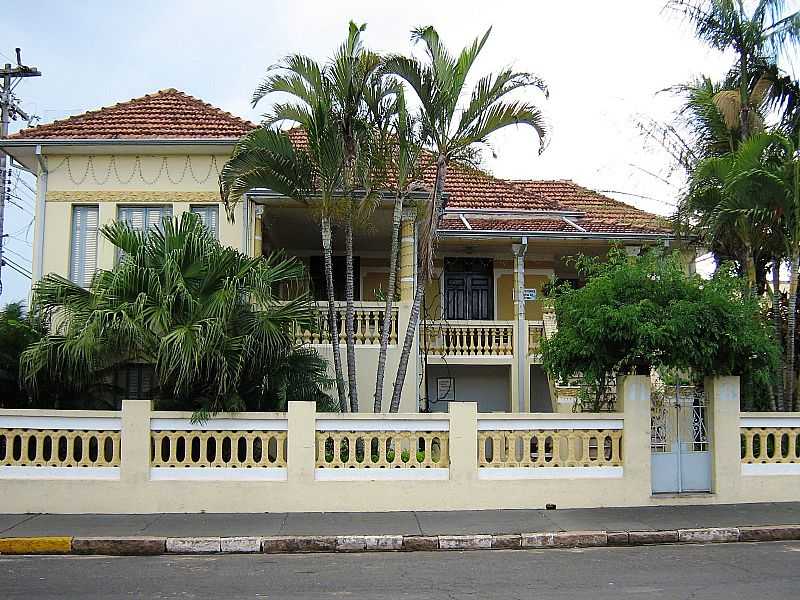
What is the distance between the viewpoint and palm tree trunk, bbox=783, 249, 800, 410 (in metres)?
13.3

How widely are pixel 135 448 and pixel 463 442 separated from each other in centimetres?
453

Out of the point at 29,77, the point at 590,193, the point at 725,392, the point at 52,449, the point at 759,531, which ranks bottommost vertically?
the point at 759,531

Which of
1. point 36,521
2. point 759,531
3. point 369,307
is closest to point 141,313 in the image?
point 36,521

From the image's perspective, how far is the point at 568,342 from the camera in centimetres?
1238

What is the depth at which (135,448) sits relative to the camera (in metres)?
11.6

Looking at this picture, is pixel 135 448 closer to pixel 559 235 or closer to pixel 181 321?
pixel 181 321

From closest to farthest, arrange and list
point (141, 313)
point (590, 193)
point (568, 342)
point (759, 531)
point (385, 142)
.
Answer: point (759, 531)
point (141, 313)
point (568, 342)
point (385, 142)
point (590, 193)

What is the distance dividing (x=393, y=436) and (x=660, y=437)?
13.3ft

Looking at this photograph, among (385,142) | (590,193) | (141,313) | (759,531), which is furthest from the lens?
(590,193)

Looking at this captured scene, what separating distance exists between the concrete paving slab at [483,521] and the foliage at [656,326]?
7.51 feet

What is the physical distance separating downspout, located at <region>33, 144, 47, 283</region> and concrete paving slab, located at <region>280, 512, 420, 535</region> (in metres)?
7.61

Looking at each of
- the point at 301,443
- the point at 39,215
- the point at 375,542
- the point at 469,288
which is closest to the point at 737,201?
the point at 301,443

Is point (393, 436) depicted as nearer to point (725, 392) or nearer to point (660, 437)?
point (660, 437)

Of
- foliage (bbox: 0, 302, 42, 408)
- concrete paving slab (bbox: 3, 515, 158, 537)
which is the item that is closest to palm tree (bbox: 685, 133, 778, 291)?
concrete paving slab (bbox: 3, 515, 158, 537)
